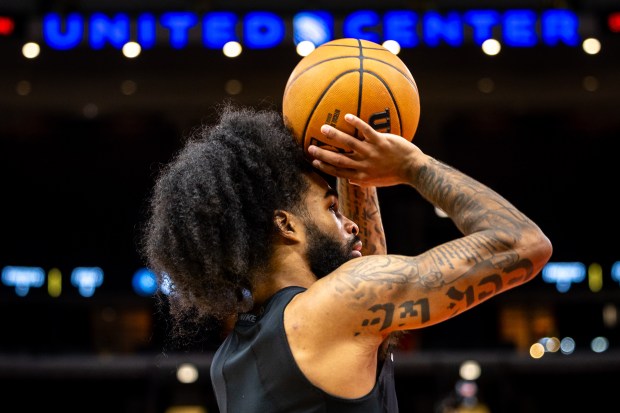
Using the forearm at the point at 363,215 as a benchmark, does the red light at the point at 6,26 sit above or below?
above

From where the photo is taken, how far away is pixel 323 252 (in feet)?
6.84

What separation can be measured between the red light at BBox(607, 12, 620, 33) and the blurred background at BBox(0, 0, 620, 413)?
0.02 metres

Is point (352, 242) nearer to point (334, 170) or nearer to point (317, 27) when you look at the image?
point (334, 170)

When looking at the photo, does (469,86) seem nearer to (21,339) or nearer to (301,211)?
(21,339)

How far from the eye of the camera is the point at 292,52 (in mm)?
11234

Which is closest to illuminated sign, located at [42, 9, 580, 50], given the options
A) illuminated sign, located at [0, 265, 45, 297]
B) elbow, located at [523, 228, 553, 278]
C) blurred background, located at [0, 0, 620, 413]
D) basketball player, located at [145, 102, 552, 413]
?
blurred background, located at [0, 0, 620, 413]

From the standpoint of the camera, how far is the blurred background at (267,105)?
32.1 feet

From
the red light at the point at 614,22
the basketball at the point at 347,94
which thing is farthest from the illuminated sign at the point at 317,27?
the basketball at the point at 347,94

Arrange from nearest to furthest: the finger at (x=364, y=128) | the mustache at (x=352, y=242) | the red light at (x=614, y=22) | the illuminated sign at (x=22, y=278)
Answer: the finger at (x=364, y=128) < the mustache at (x=352, y=242) < the red light at (x=614, y=22) < the illuminated sign at (x=22, y=278)

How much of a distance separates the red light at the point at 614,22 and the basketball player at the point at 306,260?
838cm

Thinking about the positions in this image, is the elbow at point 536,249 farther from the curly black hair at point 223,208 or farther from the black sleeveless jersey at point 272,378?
the curly black hair at point 223,208

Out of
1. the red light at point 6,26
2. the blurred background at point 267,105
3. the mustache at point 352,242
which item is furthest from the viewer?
the blurred background at point 267,105

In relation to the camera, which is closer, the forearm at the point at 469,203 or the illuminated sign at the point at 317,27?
the forearm at the point at 469,203

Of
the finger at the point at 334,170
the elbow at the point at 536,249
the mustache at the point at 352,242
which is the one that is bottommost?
the mustache at the point at 352,242
